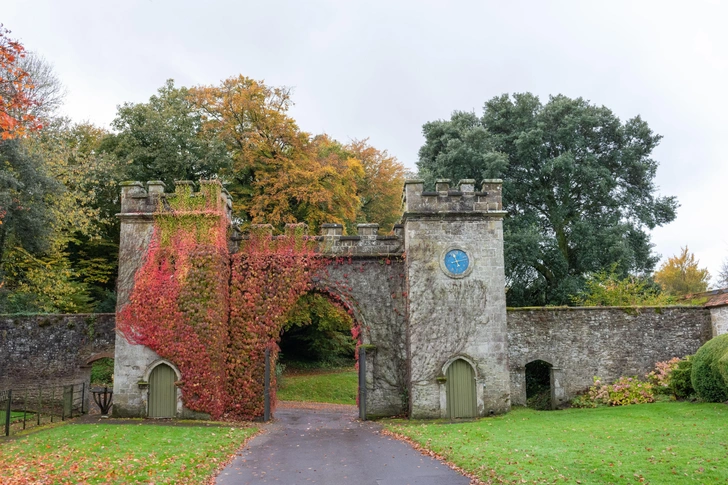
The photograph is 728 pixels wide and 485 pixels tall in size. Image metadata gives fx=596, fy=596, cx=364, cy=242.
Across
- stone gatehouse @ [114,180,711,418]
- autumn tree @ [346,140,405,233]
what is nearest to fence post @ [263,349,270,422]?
stone gatehouse @ [114,180,711,418]

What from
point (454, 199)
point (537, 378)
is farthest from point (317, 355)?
point (454, 199)

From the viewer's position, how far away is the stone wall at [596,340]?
1755cm

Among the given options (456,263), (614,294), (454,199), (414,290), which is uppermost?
(454,199)

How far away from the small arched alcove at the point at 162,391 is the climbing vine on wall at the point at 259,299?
1488 mm

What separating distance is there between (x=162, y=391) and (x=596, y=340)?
41.1 feet

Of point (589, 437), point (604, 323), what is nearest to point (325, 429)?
point (589, 437)

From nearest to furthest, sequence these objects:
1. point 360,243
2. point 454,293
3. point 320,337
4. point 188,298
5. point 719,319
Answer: point 188,298 → point 454,293 → point 360,243 → point 719,319 → point 320,337

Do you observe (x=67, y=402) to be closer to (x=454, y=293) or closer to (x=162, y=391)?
(x=162, y=391)

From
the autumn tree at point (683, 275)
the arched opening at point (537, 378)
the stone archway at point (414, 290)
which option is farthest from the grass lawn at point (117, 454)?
the autumn tree at point (683, 275)

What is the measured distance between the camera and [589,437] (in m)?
11.2

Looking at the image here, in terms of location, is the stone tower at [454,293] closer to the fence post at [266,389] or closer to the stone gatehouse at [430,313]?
the stone gatehouse at [430,313]

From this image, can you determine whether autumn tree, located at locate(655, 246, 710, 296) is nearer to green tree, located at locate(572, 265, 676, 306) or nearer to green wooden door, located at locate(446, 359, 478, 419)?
green tree, located at locate(572, 265, 676, 306)

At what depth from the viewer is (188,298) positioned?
51.9 feet

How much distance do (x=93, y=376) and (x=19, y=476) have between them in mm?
15713
